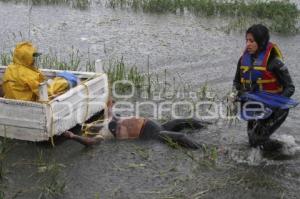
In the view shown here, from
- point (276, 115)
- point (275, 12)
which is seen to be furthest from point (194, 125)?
point (275, 12)

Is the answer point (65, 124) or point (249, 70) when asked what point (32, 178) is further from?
point (249, 70)

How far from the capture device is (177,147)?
6.52 metres

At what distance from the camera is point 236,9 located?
14953mm

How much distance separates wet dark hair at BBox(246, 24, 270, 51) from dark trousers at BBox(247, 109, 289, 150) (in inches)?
30.4

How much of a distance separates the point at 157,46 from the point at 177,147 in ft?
18.2

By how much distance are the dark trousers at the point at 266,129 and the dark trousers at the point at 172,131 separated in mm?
759

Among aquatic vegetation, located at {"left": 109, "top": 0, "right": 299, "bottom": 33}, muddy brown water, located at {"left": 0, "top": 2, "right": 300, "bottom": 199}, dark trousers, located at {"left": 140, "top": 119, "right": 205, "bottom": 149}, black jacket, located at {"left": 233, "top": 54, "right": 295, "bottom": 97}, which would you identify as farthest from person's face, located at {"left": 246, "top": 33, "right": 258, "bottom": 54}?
aquatic vegetation, located at {"left": 109, "top": 0, "right": 299, "bottom": 33}

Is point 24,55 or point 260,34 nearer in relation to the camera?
point 260,34

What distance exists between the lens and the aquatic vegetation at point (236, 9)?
13.5 meters

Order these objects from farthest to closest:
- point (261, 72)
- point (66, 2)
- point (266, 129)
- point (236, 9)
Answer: point (66, 2), point (236, 9), point (266, 129), point (261, 72)

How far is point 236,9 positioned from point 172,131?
8.84m

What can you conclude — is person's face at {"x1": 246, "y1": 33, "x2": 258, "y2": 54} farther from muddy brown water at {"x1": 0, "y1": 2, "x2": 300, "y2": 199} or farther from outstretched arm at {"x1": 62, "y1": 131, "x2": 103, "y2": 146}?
outstretched arm at {"x1": 62, "y1": 131, "x2": 103, "y2": 146}

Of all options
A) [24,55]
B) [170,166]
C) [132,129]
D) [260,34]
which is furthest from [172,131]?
[24,55]

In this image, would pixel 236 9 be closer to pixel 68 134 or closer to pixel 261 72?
pixel 261 72
